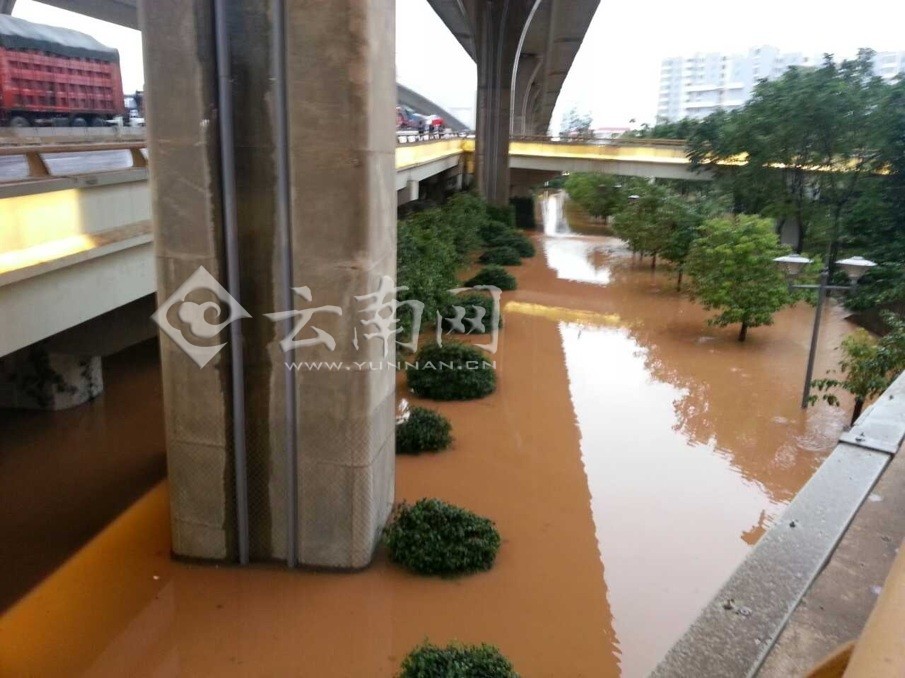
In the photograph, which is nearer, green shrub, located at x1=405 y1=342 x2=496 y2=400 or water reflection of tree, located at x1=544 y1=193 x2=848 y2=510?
water reflection of tree, located at x1=544 y1=193 x2=848 y2=510

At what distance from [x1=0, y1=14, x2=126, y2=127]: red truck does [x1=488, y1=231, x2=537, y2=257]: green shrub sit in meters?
13.3

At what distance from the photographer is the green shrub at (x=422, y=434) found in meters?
9.56

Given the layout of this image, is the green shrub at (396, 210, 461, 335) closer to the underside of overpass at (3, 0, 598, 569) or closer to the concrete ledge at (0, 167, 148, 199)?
the underside of overpass at (3, 0, 598, 569)

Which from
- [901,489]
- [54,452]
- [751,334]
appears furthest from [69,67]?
[901,489]

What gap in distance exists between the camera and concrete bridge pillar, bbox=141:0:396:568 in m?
5.94

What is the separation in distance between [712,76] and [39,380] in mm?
144108

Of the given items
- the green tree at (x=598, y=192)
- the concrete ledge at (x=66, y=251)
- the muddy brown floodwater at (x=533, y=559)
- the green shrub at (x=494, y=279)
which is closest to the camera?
the concrete ledge at (x=66, y=251)

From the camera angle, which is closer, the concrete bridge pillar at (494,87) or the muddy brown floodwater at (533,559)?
the muddy brown floodwater at (533,559)

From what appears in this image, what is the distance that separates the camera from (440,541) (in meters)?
6.78

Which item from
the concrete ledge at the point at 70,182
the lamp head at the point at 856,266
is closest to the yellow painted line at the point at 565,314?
the lamp head at the point at 856,266

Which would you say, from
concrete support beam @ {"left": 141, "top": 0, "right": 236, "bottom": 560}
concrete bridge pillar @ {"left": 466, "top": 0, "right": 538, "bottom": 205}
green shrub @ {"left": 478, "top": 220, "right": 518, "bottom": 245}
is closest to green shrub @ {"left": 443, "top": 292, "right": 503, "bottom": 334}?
concrete support beam @ {"left": 141, "top": 0, "right": 236, "bottom": 560}

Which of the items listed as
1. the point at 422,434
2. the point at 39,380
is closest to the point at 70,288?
the point at 422,434

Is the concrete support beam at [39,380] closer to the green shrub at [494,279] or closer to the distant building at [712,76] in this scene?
the green shrub at [494,279]

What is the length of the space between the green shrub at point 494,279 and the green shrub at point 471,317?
4.60 m
